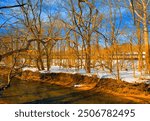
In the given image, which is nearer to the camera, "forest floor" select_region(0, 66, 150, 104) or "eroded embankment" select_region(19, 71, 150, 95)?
"forest floor" select_region(0, 66, 150, 104)

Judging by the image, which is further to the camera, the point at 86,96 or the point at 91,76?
the point at 91,76

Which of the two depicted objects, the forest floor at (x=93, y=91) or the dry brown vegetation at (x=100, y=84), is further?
the dry brown vegetation at (x=100, y=84)

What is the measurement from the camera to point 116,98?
52.0 ft

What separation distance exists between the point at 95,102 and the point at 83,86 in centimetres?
593

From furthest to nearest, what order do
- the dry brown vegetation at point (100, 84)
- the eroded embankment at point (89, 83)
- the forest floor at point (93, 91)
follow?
the eroded embankment at point (89, 83)
the dry brown vegetation at point (100, 84)
the forest floor at point (93, 91)

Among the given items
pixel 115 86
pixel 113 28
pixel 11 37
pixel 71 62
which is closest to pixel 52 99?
pixel 115 86

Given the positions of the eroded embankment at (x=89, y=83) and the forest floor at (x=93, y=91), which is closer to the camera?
the forest floor at (x=93, y=91)

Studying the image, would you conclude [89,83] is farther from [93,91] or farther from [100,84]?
[93,91]

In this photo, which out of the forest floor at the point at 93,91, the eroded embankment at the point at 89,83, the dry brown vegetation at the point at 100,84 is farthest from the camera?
the eroded embankment at the point at 89,83

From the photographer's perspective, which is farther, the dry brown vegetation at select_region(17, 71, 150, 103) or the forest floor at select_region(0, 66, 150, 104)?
the dry brown vegetation at select_region(17, 71, 150, 103)

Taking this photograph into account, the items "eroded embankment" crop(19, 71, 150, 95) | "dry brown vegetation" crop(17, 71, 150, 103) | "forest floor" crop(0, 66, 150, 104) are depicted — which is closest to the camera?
"forest floor" crop(0, 66, 150, 104)

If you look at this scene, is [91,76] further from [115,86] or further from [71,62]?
[71,62]

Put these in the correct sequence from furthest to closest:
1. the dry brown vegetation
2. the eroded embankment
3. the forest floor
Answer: the eroded embankment
the dry brown vegetation
the forest floor

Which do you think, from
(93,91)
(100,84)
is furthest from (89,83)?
(93,91)
